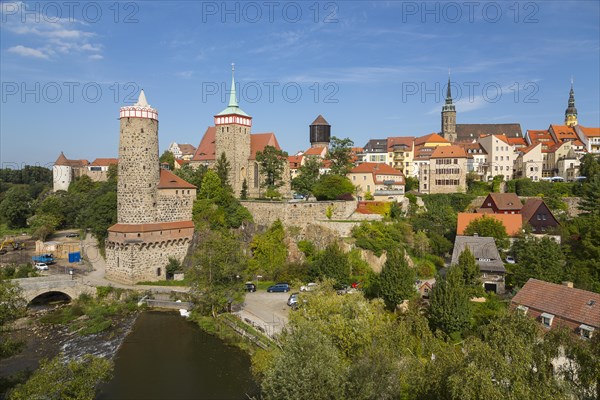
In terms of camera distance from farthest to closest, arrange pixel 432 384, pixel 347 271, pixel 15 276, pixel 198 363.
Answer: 1. pixel 15 276
2. pixel 347 271
3. pixel 198 363
4. pixel 432 384

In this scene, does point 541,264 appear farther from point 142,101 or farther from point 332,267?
point 142,101

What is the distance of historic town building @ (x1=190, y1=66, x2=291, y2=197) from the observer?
45688mm

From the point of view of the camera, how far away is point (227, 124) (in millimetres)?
45719

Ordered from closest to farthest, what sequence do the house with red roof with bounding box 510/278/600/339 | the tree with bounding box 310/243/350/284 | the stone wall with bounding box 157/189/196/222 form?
the house with red roof with bounding box 510/278/600/339
the tree with bounding box 310/243/350/284
the stone wall with bounding box 157/189/196/222

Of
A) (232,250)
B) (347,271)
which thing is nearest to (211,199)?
(232,250)

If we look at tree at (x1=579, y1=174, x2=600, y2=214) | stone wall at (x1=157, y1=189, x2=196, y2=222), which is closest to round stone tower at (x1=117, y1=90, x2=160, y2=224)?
stone wall at (x1=157, y1=189, x2=196, y2=222)

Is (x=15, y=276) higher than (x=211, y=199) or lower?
lower

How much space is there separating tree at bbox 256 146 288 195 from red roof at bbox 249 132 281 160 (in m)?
1.24

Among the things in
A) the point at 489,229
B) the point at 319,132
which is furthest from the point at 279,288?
the point at 319,132

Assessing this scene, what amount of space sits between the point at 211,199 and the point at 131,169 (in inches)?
308

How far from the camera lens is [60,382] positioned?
14.3 m

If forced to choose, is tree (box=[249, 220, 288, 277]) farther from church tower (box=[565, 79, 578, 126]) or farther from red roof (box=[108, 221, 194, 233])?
church tower (box=[565, 79, 578, 126])

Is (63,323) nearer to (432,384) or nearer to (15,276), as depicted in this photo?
(15,276)

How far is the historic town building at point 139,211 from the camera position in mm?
34531
